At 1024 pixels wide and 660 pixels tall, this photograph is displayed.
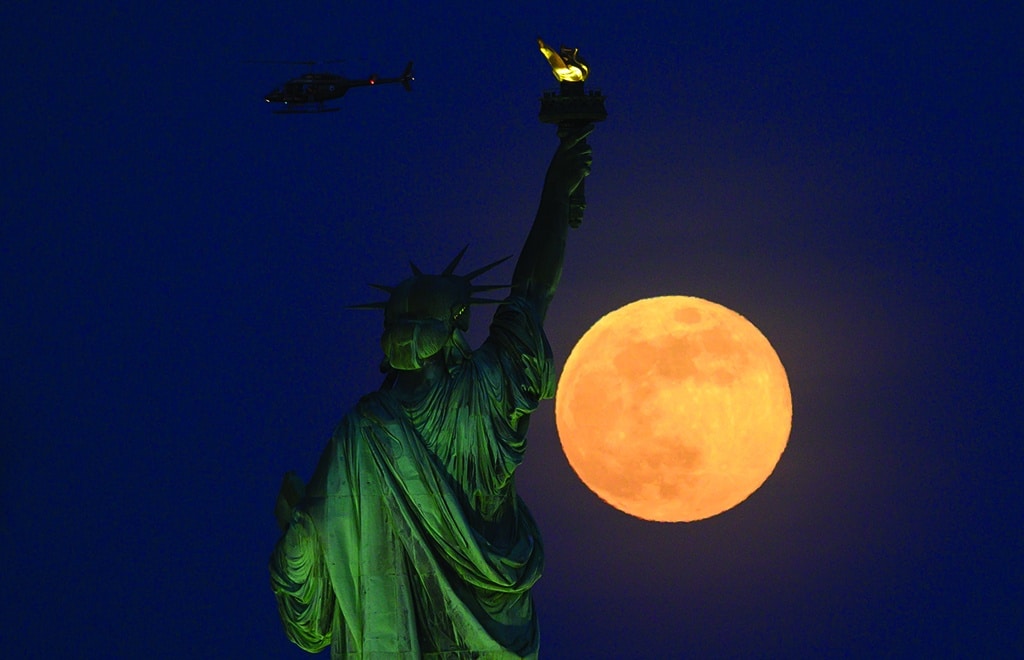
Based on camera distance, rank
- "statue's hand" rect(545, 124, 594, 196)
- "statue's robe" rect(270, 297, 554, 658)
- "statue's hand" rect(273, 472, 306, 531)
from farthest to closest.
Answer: "statue's hand" rect(545, 124, 594, 196)
"statue's hand" rect(273, 472, 306, 531)
"statue's robe" rect(270, 297, 554, 658)

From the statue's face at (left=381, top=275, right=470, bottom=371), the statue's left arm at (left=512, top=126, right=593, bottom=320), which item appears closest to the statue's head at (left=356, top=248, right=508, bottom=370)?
the statue's face at (left=381, top=275, right=470, bottom=371)

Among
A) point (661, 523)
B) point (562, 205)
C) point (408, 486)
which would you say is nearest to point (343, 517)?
point (408, 486)

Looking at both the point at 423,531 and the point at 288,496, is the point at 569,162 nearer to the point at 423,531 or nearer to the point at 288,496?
the point at 423,531

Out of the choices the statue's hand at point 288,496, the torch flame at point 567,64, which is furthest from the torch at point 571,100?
the statue's hand at point 288,496

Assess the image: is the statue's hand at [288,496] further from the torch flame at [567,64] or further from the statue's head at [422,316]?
the torch flame at [567,64]

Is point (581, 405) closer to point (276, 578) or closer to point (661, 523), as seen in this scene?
point (661, 523)

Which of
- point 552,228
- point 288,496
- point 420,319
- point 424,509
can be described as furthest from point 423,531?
point 552,228

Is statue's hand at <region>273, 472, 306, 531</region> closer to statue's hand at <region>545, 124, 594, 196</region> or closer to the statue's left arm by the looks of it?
the statue's left arm
